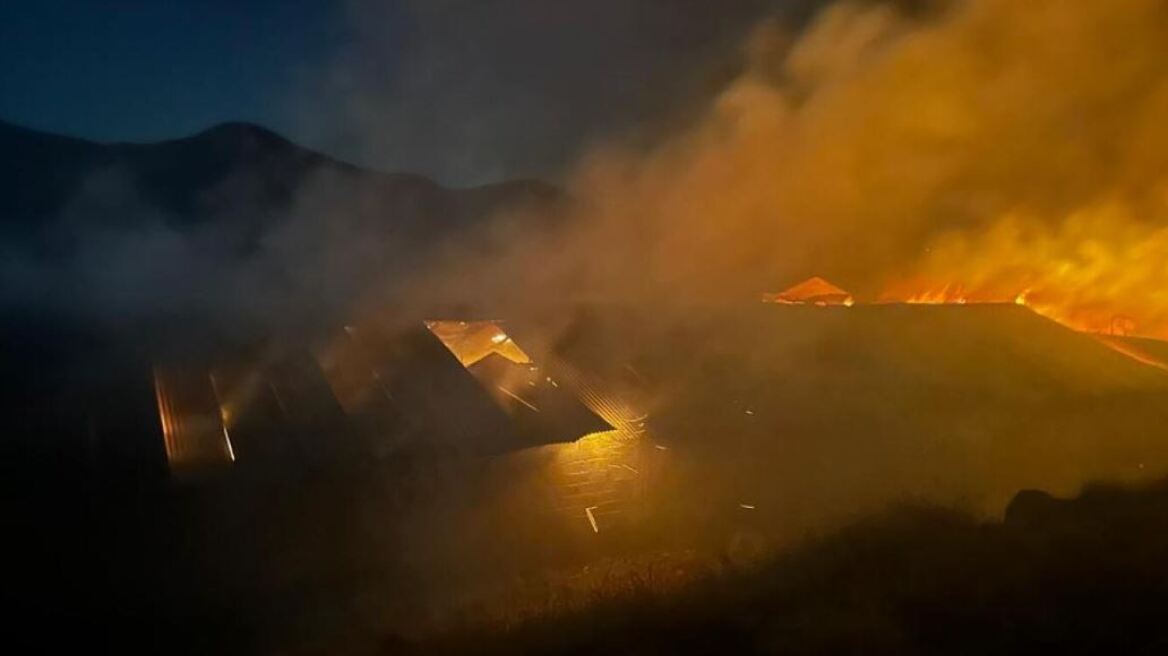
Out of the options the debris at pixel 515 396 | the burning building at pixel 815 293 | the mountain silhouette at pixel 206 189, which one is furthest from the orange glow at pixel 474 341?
the burning building at pixel 815 293

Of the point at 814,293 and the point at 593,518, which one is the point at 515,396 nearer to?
the point at 593,518

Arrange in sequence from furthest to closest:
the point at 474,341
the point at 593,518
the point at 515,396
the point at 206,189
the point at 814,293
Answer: the point at 814,293 → the point at 206,189 → the point at 474,341 → the point at 515,396 → the point at 593,518

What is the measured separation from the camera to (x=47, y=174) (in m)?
8.21

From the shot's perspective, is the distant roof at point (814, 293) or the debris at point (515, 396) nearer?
the debris at point (515, 396)

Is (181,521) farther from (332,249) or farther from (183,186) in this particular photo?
(183,186)

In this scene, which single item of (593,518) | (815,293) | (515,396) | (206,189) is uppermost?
(206,189)

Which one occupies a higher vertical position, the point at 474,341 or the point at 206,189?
the point at 206,189

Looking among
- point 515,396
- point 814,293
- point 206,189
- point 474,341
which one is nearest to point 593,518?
point 515,396

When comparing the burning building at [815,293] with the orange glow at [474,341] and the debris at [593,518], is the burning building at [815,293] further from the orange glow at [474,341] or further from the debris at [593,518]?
the debris at [593,518]

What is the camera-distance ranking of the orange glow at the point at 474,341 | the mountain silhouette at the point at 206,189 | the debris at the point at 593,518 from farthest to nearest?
1. the mountain silhouette at the point at 206,189
2. the orange glow at the point at 474,341
3. the debris at the point at 593,518

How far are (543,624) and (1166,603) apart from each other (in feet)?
12.2

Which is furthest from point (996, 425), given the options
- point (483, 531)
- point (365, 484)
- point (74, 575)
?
point (74, 575)

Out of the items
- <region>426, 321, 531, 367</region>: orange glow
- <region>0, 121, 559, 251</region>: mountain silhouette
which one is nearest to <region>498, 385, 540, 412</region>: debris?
<region>426, 321, 531, 367</region>: orange glow

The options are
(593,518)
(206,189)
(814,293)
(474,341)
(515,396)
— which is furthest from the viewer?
(814,293)
